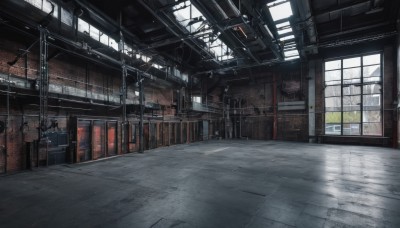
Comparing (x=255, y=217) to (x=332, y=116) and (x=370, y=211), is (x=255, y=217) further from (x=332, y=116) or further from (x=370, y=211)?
(x=332, y=116)

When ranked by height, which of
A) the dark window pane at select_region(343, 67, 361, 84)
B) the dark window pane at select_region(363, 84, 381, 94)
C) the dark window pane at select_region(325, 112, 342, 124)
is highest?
the dark window pane at select_region(343, 67, 361, 84)

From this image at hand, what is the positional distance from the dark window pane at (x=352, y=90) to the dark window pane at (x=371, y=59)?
1785 mm

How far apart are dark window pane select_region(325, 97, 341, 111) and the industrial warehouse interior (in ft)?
0.41

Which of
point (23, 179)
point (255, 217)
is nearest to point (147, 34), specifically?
point (23, 179)

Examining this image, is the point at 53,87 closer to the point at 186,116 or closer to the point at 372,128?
the point at 186,116

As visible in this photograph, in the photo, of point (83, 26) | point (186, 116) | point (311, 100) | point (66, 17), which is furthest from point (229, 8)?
point (311, 100)

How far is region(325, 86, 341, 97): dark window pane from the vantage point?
14555mm

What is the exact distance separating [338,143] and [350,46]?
6.97 m

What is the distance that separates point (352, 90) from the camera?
14.1m

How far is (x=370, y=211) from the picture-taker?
124 inches

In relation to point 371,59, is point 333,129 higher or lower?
lower

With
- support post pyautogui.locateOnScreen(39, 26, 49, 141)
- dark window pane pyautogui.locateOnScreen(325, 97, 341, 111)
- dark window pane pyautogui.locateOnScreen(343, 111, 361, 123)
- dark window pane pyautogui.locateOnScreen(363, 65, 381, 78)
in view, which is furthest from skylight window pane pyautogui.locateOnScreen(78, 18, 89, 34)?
dark window pane pyautogui.locateOnScreen(363, 65, 381, 78)

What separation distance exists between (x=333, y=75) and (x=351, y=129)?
4.17m

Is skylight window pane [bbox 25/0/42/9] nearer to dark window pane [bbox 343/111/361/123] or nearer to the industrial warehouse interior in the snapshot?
the industrial warehouse interior
